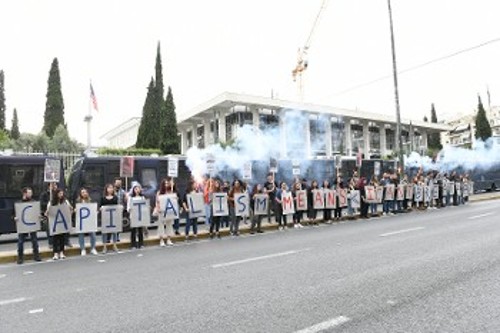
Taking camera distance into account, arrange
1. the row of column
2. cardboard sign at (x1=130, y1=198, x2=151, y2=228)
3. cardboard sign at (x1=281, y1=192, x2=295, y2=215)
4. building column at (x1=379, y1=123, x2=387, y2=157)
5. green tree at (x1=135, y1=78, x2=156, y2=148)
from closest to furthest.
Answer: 1. cardboard sign at (x1=130, y1=198, x2=151, y2=228)
2. cardboard sign at (x1=281, y1=192, x2=295, y2=215)
3. green tree at (x1=135, y1=78, x2=156, y2=148)
4. the row of column
5. building column at (x1=379, y1=123, x2=387, y2=157)

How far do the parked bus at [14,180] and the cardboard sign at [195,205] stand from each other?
216 inches

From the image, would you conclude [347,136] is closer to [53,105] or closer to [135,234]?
[53,105]

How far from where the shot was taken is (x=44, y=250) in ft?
38.2

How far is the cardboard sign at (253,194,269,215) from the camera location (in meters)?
15.4

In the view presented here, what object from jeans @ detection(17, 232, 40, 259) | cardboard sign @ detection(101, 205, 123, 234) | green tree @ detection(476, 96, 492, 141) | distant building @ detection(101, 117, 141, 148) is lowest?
jeans @ detection(17, 232, 40, 259)

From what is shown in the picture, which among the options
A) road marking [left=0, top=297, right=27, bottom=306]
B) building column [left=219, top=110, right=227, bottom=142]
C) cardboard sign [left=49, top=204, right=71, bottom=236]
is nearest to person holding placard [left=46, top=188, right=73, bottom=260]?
cardboard sign [left=49, top=204, right=71, bottom=236]

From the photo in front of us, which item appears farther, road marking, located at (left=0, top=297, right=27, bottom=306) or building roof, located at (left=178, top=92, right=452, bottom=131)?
building roof, located at (left=178, top=92, right=452, bottom=131)

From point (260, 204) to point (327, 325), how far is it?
10997 millimetres

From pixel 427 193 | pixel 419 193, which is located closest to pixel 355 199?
pixel 419 193

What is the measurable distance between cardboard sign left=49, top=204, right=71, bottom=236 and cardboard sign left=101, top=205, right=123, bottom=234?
93 cm

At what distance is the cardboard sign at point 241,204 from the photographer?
48.2 ft

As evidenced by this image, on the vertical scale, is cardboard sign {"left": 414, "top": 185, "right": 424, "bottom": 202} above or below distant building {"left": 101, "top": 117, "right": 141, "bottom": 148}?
below

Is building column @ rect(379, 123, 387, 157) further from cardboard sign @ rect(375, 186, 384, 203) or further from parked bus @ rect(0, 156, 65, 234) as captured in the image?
parked bus @ rect(0, 156, 65, 234)

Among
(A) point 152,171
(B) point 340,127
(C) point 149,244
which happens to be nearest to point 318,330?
(C) point 149,244
